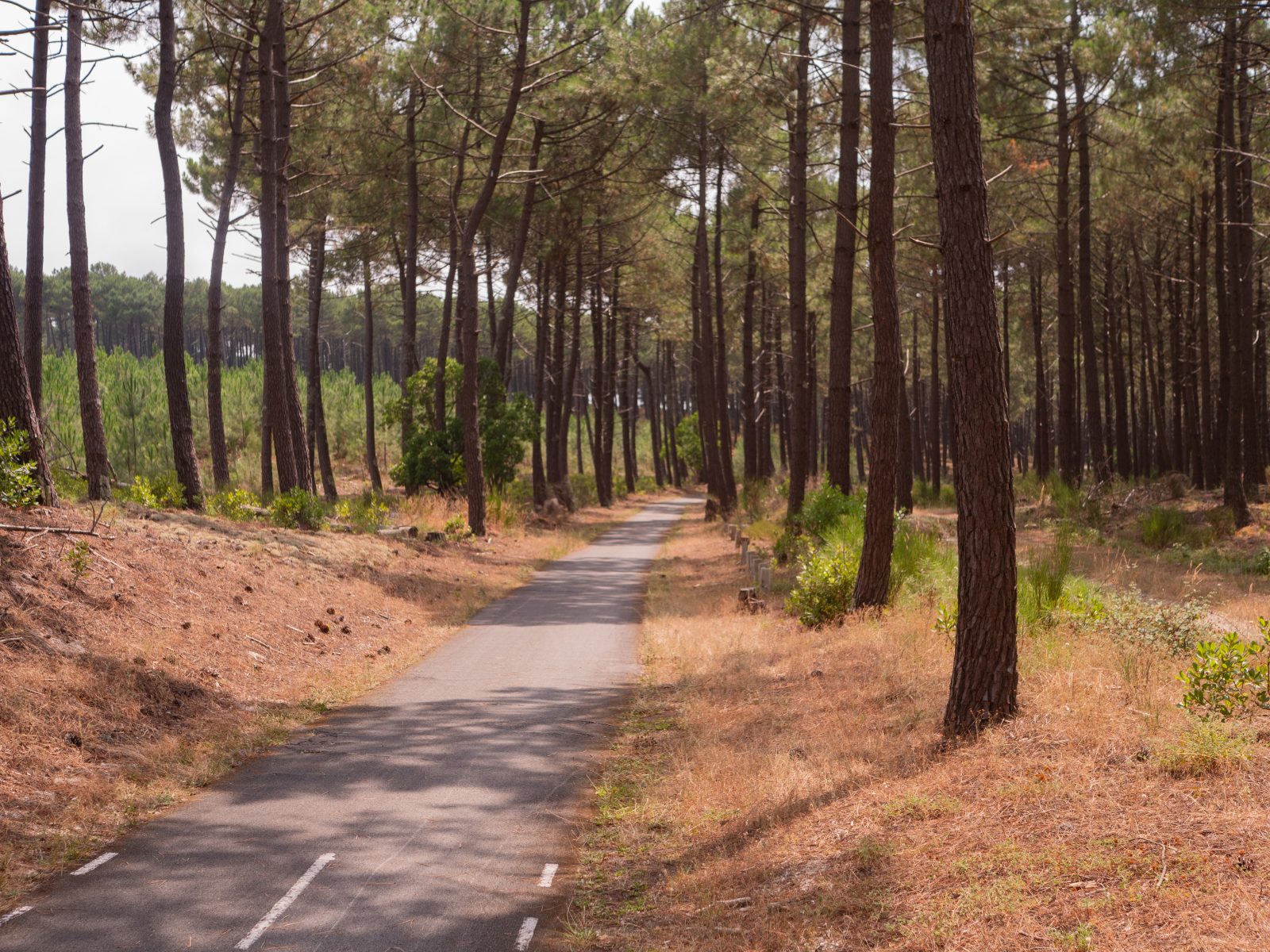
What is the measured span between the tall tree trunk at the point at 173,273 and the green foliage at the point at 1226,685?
49.3 ft

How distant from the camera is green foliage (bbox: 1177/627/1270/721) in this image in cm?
578

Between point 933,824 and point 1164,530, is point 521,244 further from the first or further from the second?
point 933,824

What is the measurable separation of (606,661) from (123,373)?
31.0m

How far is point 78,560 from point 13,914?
17.8 feet

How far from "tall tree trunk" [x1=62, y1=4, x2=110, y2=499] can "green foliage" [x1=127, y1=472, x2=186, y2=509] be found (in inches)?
24.8

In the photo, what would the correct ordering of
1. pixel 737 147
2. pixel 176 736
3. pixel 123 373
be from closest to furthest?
pixel 176 736
pixel 737 147
pixel 123 373

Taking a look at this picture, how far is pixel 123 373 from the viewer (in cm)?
3662

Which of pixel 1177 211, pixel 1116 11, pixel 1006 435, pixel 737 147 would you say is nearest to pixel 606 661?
pixel 1006 435

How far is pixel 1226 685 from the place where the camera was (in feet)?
19.4

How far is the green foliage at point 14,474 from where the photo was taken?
31.5 feet

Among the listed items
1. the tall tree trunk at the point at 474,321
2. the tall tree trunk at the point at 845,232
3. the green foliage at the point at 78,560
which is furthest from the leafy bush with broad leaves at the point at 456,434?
the green foliage at the point at 78,560

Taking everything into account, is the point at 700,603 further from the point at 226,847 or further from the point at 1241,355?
the point at 1241,355

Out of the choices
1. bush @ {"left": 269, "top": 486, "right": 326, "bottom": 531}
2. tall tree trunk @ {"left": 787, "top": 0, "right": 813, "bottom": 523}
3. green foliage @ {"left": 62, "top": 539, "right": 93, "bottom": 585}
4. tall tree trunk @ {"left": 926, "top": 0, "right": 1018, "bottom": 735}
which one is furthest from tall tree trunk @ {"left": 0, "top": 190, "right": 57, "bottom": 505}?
tall tree trunk @ {"left": 787, "top": 0, "right": 813, "bottom": 523}

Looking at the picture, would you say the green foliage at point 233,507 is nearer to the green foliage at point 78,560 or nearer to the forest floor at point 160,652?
the forest floor at point 160,652
